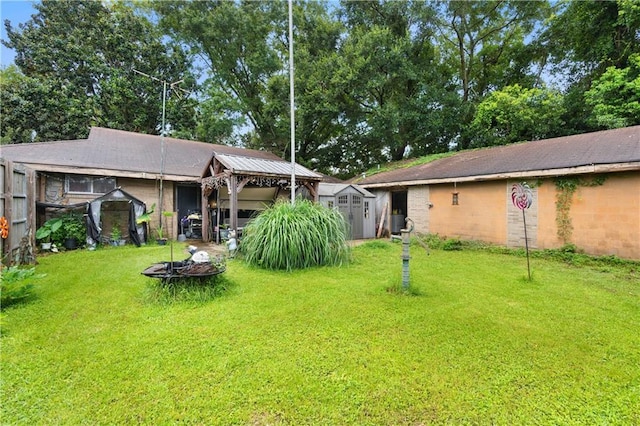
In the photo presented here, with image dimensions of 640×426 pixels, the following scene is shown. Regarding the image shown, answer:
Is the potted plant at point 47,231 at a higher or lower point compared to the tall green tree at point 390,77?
lower

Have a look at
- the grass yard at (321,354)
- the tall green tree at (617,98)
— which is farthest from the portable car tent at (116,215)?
the tall green tree at (617,98)

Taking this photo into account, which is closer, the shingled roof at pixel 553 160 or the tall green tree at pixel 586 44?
the shingled roof at pixel 553 160

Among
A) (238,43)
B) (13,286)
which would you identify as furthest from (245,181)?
(238,43)

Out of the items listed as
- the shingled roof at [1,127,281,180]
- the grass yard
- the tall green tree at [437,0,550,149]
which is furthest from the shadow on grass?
the tall green tree at [437,0,550,149]

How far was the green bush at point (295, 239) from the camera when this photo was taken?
5340mm

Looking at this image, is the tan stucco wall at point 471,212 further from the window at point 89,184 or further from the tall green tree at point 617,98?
the window at point 89,184

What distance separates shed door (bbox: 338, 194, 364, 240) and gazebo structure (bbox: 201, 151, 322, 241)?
69.8 inches

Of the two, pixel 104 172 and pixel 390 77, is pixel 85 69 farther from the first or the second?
pixel 390 77

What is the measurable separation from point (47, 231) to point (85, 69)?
14052 millimetres

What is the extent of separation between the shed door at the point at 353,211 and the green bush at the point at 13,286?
8198 mm

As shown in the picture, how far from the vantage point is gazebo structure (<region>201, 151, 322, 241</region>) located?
7.40m

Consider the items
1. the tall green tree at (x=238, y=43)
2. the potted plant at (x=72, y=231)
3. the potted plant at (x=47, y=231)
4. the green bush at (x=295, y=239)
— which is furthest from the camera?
the tall green tree at (x=238, y=43)

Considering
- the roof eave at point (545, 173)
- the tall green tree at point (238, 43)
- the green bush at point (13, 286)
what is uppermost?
the tall green tree at point (238, 43)

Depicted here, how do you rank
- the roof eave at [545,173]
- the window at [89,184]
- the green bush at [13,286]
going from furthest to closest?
the window at [89,184] → the roof eave at [545,173] → the green bush at [13,286]
